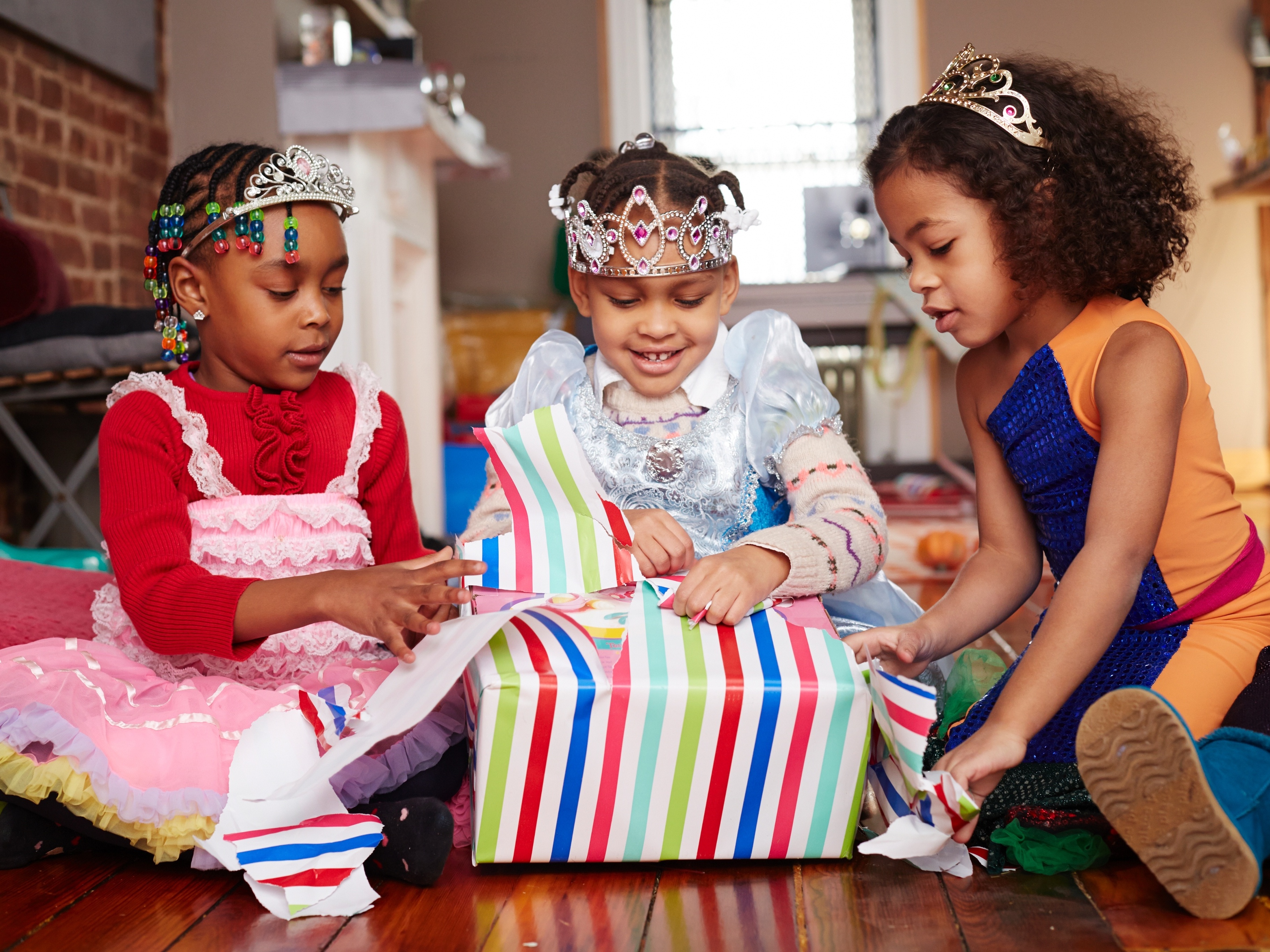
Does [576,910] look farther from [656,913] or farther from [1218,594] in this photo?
[1218,594]

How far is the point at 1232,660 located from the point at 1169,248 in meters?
0.46

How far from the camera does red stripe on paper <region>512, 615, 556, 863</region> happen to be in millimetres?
924

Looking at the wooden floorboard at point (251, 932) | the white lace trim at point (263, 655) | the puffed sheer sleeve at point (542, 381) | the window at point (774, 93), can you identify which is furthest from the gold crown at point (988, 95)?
the window at point (774, 93)

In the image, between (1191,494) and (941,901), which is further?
(1191,494)

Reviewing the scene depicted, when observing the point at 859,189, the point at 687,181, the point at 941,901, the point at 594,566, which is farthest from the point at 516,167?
the point at 941,901

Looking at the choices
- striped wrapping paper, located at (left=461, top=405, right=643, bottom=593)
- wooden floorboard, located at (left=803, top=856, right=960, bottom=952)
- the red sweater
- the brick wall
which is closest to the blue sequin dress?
wooden floorboard, located at (left=803, top=856, right=960, bottom=952)

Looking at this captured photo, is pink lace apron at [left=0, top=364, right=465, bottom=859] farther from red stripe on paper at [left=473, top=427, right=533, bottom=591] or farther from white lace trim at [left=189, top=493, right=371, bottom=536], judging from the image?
red stripe on paper at [left=473, top=427, right=533, bottom=591]

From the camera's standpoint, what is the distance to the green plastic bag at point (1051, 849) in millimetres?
976

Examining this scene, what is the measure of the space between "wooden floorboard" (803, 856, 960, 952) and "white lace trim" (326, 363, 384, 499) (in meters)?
0.68

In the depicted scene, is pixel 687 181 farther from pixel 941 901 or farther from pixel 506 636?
pixel 941 901

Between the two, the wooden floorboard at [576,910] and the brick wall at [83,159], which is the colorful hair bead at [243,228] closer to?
the wooden floorboard at [576,910]

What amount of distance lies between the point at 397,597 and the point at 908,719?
1.48ft

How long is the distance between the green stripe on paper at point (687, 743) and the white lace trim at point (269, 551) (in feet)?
1.50

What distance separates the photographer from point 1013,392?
4.02 ft
